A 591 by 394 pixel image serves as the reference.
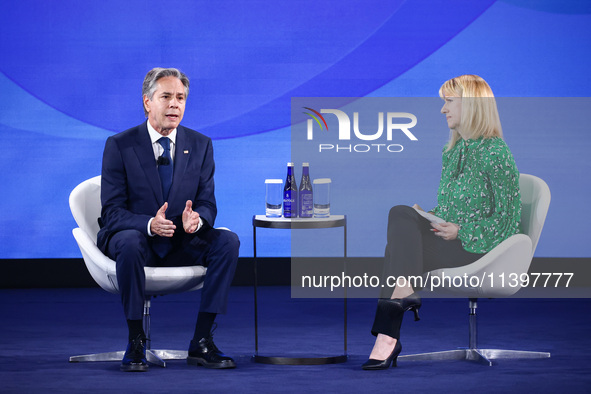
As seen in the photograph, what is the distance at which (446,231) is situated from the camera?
371 centimetres

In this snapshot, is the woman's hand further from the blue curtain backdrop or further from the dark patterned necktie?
the blue curtain backdrop

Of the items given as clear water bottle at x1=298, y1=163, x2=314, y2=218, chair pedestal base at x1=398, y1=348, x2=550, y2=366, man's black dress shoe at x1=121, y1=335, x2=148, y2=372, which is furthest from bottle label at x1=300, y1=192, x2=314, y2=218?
man's black dress shoe at x1=121, y1=335, x2=148, y2=372

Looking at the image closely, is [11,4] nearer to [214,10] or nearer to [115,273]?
[214,10]

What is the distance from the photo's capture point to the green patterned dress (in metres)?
3.67

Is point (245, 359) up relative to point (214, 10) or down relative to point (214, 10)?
down

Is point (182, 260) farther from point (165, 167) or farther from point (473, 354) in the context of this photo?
point (473, 354)

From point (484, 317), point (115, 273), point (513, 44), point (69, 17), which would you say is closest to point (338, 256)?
point (484, 317)

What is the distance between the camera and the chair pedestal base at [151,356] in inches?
146

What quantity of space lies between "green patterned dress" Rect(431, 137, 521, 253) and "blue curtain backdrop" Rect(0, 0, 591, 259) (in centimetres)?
218

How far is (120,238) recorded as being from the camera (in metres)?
3.60

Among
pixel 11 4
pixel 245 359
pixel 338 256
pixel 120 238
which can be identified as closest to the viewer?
pixel 120 238

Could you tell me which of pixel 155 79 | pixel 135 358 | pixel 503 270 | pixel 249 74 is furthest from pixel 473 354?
pixel 249 74

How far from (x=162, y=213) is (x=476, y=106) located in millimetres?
1352

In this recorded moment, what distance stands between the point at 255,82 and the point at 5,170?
170 cm
